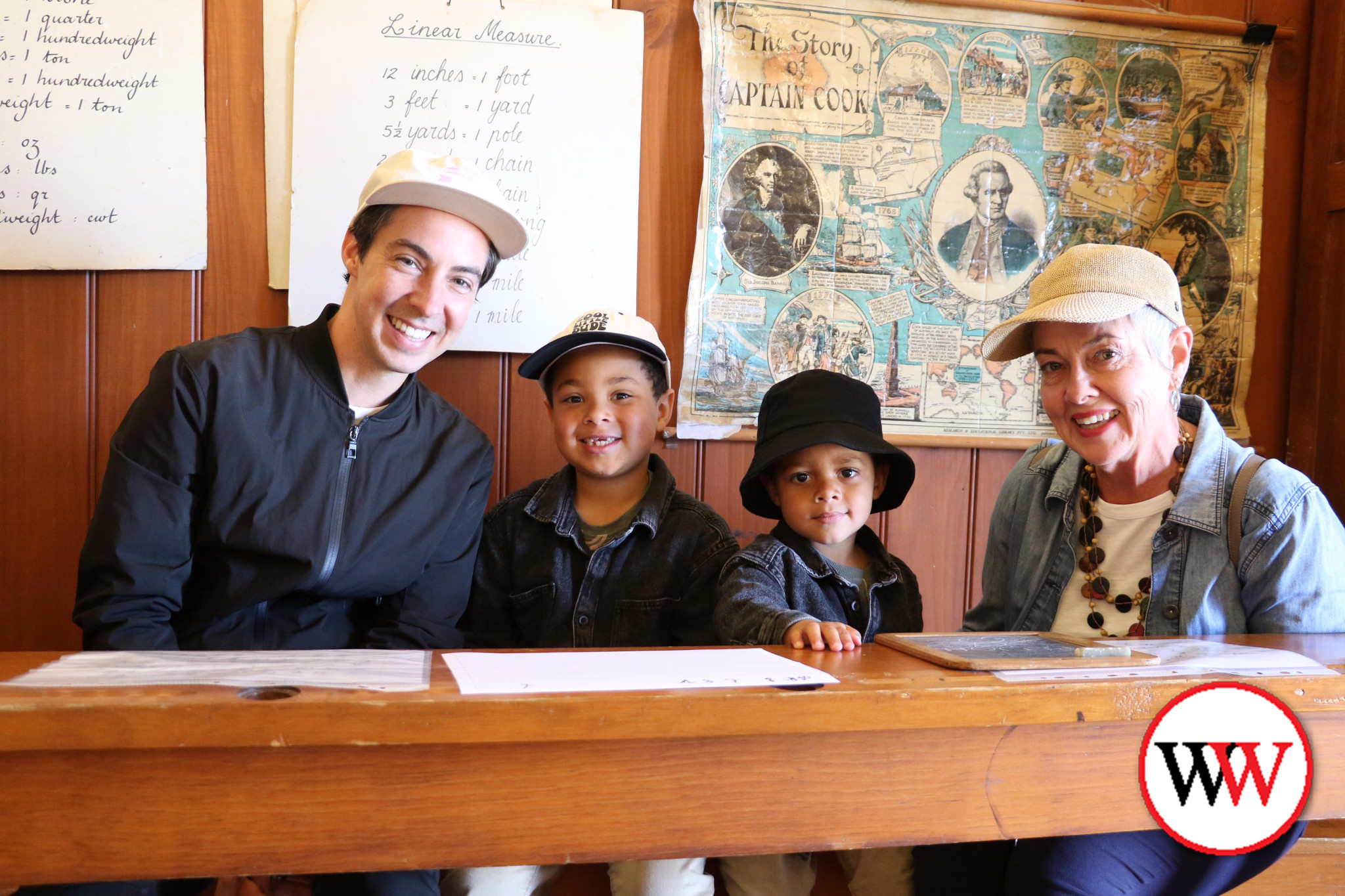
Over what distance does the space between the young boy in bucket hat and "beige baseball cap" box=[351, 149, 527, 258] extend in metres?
0.53

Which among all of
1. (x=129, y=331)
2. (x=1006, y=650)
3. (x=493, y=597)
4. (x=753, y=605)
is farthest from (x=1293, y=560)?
(x=129, y=331)

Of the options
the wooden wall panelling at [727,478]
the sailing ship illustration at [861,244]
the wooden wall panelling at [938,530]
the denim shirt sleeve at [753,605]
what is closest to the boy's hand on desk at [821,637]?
the denim shirt sleeve at [753,605]

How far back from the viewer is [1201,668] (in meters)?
0.93

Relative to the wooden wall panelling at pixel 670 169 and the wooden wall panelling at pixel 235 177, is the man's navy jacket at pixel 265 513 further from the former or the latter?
the wooden wall panelling at pixel 670 169

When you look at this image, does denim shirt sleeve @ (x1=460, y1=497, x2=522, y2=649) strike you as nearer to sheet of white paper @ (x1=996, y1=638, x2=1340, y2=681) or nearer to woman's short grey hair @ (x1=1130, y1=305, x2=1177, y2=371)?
sheet of white paper @ (x1=996, y1=638, x2=1340, y2=681)

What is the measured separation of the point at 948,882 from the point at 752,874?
249 mm

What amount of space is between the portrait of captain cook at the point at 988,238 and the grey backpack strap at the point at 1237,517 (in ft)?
2.40

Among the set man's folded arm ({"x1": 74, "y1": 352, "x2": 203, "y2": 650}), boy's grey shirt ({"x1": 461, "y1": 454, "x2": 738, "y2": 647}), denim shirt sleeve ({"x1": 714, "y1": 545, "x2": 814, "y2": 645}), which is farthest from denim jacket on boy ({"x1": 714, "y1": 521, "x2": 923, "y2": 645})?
man's folded arm ({"x1": 74, "y1": 352, "x2": 203, "y2": 650})

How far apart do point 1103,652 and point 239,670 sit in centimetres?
89

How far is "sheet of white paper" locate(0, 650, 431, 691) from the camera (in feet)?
2.60

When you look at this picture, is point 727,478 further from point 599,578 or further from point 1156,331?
point 1156,331

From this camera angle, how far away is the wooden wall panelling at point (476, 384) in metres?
1.74

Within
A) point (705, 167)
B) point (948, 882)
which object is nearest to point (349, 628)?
point (948, 882)

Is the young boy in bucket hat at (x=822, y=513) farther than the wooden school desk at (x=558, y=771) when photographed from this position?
Yes
